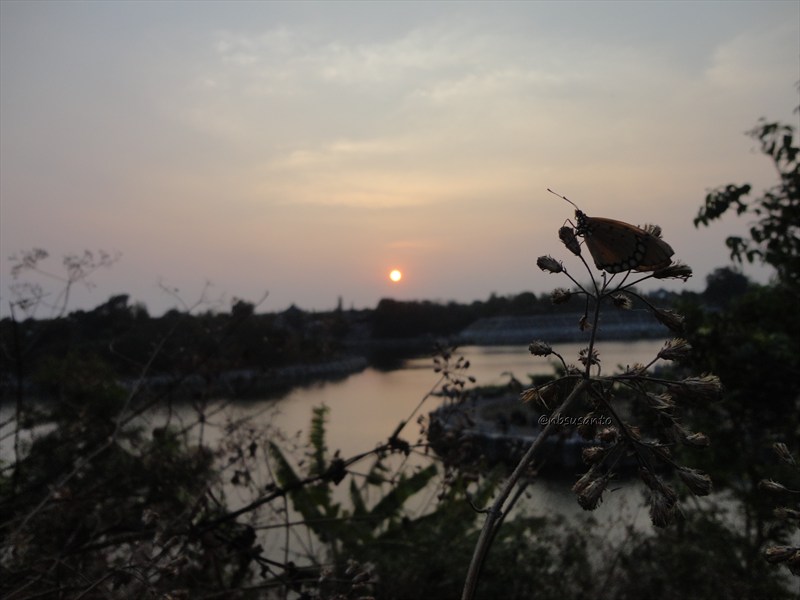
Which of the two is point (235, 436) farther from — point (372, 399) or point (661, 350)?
point (372, 399)

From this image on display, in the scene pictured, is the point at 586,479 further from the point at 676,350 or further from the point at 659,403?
the point at 676,350

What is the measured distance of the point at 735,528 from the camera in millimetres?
7285

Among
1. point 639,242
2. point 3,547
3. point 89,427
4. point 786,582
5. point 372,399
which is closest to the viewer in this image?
point 639,242

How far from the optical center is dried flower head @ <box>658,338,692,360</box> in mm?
1259

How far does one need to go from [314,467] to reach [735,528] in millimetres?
4355

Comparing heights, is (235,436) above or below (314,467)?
above

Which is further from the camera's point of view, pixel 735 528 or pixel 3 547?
pixel 735 528

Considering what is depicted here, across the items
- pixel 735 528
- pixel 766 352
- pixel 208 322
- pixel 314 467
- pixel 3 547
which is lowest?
pixel 735 528

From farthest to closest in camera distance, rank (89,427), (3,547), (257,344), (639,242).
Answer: (257,344)
(89,427)
(3,547)
(639,242)

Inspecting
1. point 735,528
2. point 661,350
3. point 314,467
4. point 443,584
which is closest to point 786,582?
point 735,528

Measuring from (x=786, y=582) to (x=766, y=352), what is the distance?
2267mm

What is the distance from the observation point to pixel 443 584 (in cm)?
578

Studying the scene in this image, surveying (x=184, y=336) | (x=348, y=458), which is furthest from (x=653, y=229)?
(x=184, y=336)

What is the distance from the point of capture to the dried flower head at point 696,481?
110 cm
